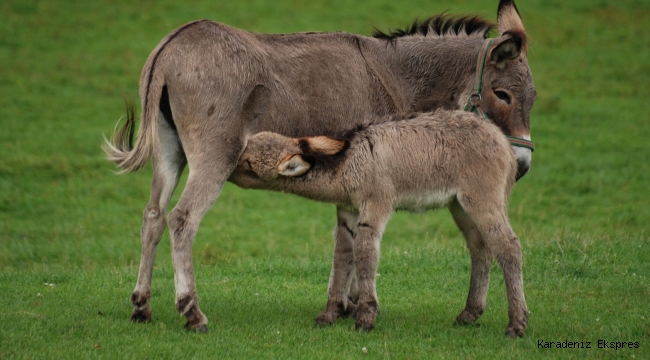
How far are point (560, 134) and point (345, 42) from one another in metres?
14.3

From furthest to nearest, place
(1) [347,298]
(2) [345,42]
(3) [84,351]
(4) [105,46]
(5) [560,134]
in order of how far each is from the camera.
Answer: (4) [105,46]
(5) [560,134]
(2) [345,42]
(1) [347,298]
(3) [84,351]

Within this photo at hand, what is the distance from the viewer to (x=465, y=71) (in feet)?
27.4

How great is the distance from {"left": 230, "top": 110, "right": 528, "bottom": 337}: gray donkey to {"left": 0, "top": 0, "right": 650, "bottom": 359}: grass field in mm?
583

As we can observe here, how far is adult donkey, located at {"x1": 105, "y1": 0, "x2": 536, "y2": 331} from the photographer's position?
6.92 meters

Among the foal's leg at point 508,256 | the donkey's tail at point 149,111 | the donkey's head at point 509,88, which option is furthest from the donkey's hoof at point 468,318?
the donkey's tail at point 149,111

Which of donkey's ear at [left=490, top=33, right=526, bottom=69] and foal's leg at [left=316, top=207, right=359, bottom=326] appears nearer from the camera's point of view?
foal's leg at [left=316, top=207, right=359, bottom=326]

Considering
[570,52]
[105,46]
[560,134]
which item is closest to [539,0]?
[570,52]

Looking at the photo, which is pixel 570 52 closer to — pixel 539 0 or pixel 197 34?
pixel 539 0

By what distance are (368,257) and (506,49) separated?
267 centimetres

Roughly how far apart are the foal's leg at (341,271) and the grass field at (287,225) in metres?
0.22

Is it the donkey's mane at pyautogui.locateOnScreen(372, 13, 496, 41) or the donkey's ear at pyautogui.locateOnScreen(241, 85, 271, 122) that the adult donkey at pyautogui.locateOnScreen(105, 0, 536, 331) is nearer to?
the donkey's ear at pyautogui.locateOnScreen(241, 85, 271, 122)

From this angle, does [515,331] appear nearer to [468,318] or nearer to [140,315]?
[468,318]

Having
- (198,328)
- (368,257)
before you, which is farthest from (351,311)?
(198,328)

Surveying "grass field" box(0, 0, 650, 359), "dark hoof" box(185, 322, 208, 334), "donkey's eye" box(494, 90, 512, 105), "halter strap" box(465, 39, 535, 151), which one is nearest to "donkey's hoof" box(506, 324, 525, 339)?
"grass field" box(0, 0, 650, 359)
